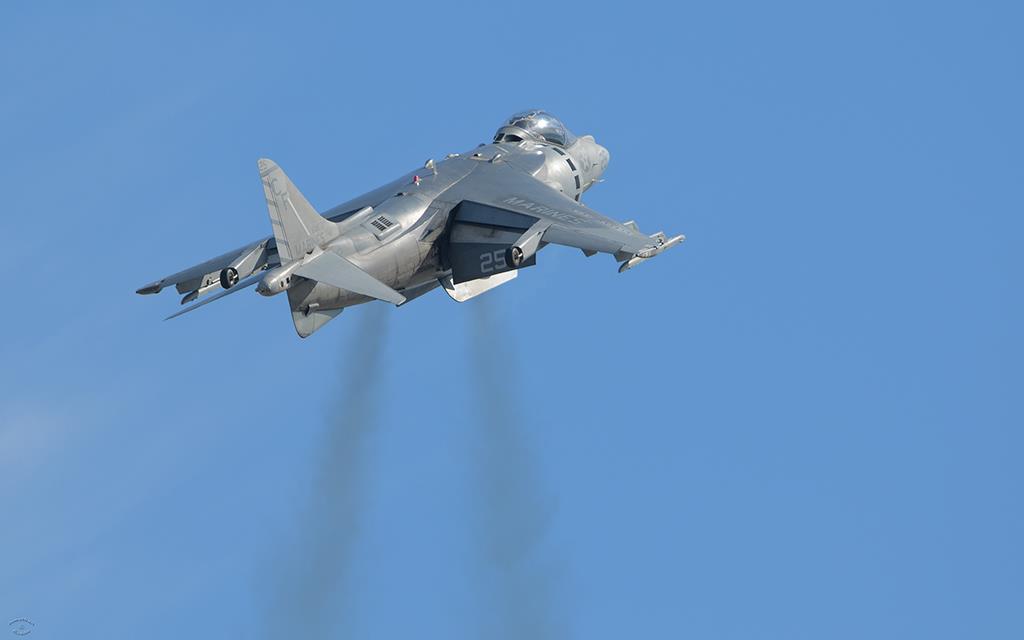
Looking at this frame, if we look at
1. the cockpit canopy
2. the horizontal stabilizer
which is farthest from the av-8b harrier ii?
the cockpit canopy

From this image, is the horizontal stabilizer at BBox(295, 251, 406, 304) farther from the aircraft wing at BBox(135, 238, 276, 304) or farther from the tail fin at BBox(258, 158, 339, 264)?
the aircraft wing at BBox(135, 238, 276, 304)

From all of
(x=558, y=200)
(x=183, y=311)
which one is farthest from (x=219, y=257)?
(x=558, y=200)

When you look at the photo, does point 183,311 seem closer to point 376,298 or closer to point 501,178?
point 376,298

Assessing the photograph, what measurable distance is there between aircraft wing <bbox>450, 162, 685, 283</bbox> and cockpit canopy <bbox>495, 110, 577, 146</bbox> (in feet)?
16.4

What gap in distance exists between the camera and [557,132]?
75500mm

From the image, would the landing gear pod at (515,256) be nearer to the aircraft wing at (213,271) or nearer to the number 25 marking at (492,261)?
the number 25 marking at (492,261)

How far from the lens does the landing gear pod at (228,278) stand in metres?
65.6

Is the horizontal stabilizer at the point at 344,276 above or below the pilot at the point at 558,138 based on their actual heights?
below

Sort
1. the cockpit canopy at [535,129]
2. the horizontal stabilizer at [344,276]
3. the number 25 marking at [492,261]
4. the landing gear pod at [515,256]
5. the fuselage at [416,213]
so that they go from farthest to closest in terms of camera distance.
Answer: the cockpit canopy at [535,129]
the number 25 marking at [492,261]
the landing gear pod at [515,256]
the fuselage at [416,213]
the horizontal stabilizer at [344,276]

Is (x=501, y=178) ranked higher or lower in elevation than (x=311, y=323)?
higher

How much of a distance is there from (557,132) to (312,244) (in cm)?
1310

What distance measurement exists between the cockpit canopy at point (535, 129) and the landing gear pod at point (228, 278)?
1156 centimetres

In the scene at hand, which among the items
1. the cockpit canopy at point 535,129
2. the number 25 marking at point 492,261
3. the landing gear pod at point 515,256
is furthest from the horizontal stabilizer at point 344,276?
the cockpit canopy at point 535,129

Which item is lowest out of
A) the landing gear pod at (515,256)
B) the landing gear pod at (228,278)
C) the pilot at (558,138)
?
the landing gear pod at (515,256)
